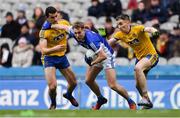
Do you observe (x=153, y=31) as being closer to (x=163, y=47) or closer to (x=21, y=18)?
(x=163, y=47)

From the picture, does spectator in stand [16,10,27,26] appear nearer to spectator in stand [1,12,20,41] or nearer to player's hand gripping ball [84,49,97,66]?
spectator in stand [1,12,20,41]

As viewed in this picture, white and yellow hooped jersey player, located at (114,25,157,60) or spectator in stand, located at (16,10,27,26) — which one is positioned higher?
spectator in stand, located at (16,10,27,26)

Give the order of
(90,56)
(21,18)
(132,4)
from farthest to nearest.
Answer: (132,4)
(21,18)
(90,56)

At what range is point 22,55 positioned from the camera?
80.1 ft

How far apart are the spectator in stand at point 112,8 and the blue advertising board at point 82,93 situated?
4325 mm

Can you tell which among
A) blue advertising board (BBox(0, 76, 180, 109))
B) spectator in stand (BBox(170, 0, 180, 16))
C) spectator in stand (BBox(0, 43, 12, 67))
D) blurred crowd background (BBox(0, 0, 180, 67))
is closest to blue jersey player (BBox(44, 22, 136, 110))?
blue advertising board (BBox(0, 76, 180, 109))

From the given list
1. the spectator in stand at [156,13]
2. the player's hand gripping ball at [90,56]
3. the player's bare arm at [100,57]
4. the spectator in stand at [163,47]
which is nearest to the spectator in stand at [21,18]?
the spectator in stand at [156,13]

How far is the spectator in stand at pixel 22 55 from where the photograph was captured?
80.0ft

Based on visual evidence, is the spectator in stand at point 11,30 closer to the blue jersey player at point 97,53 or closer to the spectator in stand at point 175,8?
the spectator in stand at point 175,8

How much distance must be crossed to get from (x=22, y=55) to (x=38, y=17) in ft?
8.33

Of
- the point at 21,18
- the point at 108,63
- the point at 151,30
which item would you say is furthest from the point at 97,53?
the point at 21,18

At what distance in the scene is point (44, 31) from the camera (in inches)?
776

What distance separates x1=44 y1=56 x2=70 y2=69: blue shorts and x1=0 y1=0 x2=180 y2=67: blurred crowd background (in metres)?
2.78

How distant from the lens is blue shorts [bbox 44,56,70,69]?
19.9 m
